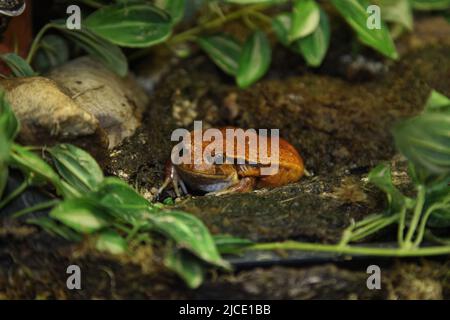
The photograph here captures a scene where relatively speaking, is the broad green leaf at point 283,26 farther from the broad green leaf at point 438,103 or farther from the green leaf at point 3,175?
the green leaf at point 3,175

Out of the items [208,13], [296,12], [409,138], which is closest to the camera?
[409,138]

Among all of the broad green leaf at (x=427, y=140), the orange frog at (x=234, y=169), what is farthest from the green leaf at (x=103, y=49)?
the broad green leaf at (x=427, y=140)

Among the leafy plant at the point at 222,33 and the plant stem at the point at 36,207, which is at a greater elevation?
the leafy plant at the point at 222,33

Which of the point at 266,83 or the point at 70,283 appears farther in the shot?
the point at 266,83

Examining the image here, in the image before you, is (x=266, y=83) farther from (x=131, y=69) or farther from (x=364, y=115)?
(x=131, y=69)

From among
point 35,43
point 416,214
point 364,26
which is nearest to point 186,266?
point 416,214

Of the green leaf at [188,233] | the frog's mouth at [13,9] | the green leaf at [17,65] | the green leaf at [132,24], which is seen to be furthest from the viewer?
the green leaf at [132,24]
